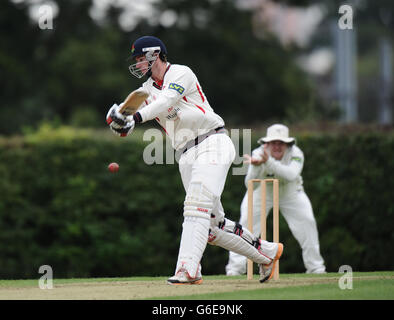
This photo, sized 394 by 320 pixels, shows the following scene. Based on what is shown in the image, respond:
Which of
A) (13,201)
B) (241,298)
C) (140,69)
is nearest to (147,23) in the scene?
(13,201)

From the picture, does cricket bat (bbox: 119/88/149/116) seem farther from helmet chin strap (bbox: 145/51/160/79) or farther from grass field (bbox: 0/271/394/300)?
grass field (bbox: 0/271/394/300)

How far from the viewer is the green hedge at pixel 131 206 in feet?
39.0

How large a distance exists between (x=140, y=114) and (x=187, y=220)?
920 mm

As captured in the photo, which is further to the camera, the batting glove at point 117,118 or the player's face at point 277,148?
the player's face at point 277,148

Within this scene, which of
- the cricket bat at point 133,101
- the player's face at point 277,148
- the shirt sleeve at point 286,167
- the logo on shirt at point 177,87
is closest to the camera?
the cricket bat at point 133,101

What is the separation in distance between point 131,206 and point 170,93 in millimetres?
5667

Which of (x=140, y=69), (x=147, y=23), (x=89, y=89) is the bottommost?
(x=140, y=69)

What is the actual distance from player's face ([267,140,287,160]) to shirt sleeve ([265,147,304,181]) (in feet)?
0.57

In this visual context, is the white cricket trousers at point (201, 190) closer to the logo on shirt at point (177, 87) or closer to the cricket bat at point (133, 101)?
the logo on shirt at point (177, 87)

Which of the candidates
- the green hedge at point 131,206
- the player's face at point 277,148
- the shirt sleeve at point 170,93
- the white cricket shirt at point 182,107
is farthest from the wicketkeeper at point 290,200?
the shirt sleeve at point 170,93

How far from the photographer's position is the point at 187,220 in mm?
6633

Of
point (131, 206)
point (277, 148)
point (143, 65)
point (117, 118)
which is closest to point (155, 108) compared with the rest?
point (117, 118)

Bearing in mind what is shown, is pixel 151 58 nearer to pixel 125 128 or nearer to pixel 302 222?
pixel 125 128
